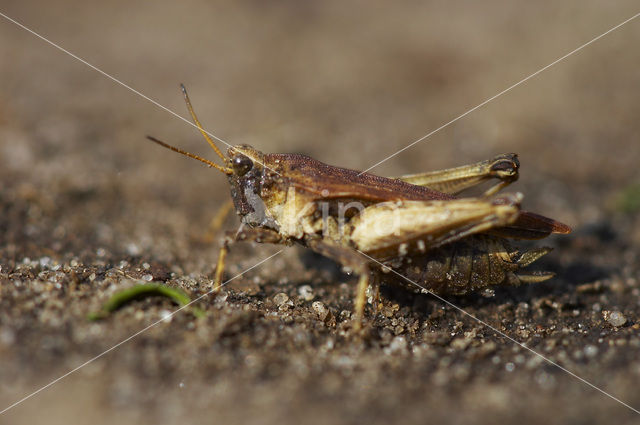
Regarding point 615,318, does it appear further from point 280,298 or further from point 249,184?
point 249,184

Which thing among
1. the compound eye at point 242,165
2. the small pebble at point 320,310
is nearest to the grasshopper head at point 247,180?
the compound eye at point 242,165

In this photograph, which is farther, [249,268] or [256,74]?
[256,74]

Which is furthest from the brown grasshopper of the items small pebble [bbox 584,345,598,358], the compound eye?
small pebble [bbox 584,345,598,358]

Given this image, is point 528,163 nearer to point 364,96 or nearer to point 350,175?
point 364,96

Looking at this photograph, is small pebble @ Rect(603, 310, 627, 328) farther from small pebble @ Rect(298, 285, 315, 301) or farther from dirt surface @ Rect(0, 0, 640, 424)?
small pebble @ Rect(298, 285, 315, 301)

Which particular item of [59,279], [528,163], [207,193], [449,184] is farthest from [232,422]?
[528,163]
